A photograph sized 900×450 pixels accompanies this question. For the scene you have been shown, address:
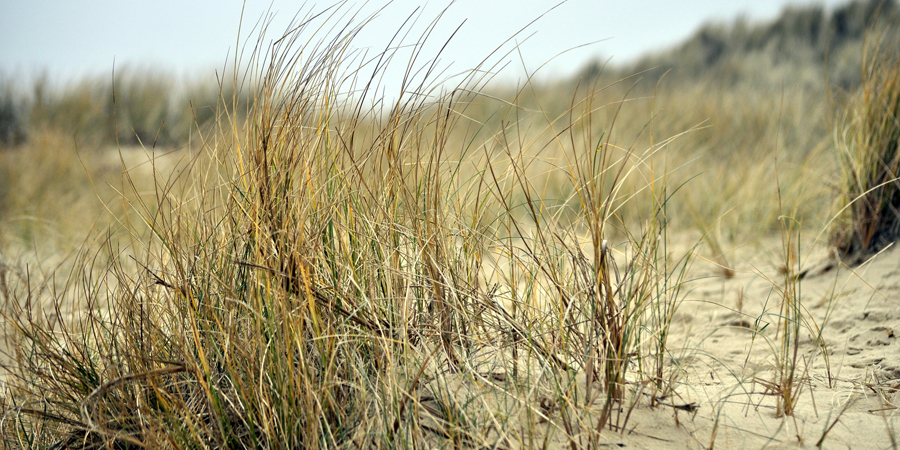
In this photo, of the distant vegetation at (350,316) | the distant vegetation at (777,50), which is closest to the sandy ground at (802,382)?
the distant vegetation at (350,316)

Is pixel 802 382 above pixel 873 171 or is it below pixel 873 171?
below

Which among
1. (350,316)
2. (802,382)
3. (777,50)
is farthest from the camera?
(777,50)

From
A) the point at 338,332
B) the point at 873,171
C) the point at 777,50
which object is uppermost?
the point at 777,50

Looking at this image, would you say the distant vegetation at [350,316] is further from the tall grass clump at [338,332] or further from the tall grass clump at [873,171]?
the tall grass clump at [873,171]

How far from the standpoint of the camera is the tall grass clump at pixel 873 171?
7.65 ft

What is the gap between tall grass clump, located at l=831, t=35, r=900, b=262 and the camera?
233 centimetres

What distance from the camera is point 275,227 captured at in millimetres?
1167

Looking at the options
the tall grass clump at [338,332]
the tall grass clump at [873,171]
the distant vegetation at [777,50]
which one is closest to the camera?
the tall grass clump at [338,332]

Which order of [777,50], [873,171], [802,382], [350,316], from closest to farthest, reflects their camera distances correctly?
[350,316] → [802,382] → [873,171] → [777,50]

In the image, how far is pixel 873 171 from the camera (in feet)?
7.74

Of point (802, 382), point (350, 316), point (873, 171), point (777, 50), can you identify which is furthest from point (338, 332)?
point (777, 50)

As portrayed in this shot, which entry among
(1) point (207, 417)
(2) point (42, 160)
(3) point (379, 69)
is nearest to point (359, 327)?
(1) point (207, 417)

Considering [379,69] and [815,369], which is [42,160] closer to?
[379,69]

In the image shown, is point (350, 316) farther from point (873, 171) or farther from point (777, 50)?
point (777, 50)
